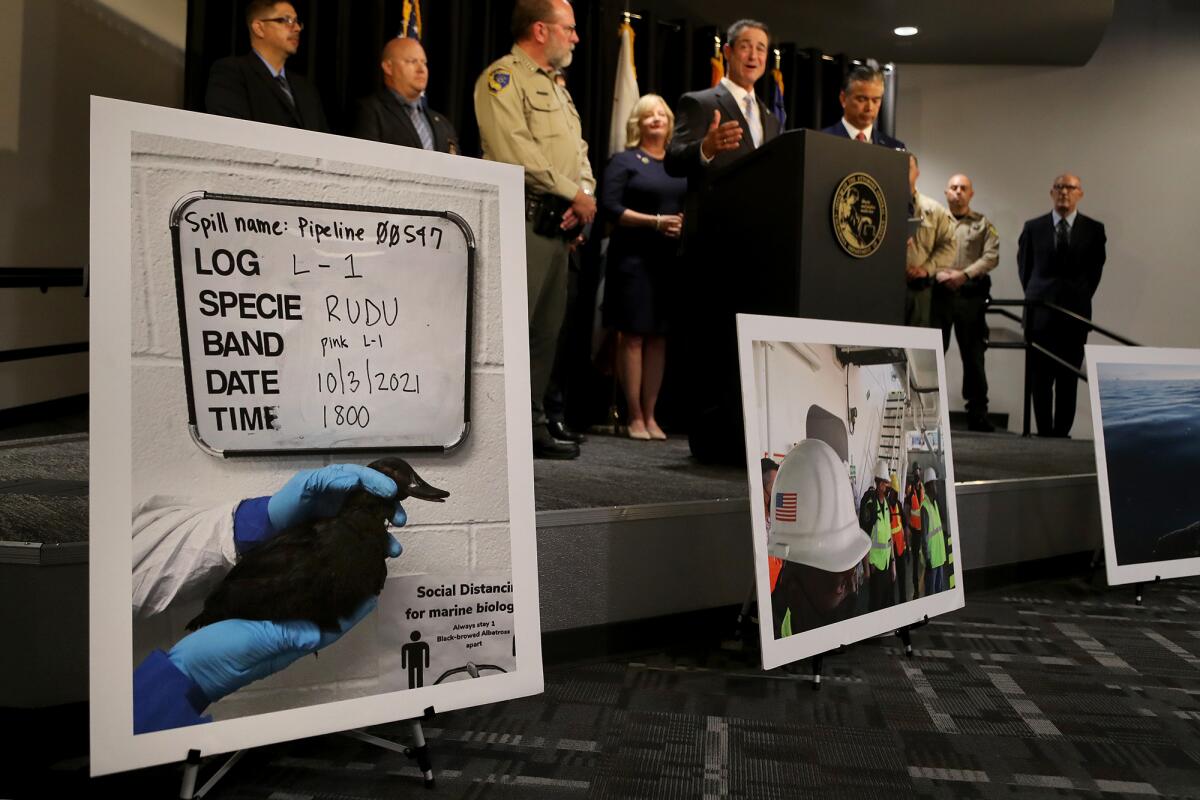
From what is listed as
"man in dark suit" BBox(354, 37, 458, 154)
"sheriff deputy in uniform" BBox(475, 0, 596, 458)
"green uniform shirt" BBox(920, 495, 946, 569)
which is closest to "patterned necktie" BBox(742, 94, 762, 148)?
"sheriff deputy in uniform" BBox(475, 0, 596, 458)

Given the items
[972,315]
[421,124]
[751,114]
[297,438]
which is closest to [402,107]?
[421,124]

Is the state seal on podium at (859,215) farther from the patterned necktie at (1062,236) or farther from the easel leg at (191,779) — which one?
the patterned necktie at (1062,236)

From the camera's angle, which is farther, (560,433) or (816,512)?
(560,433)

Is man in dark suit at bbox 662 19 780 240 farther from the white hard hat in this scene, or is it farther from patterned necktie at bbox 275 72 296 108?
patterned necktie at bbox 275 72 296 108

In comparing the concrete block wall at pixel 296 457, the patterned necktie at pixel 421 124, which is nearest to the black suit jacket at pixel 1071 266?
the patterned necktie at pixel 421 124

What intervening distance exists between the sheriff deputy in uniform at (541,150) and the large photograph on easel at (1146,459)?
1297 millimetres

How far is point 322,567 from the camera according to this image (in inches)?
40.8

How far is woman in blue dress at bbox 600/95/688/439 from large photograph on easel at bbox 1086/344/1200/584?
4.27ft

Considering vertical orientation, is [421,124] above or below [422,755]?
above

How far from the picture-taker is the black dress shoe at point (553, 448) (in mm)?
2354

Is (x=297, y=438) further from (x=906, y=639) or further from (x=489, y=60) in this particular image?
(x=489, y=60)

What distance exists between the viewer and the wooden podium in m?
1.88

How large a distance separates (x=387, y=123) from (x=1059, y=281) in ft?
11.7

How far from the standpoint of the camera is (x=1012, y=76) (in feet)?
18.9
